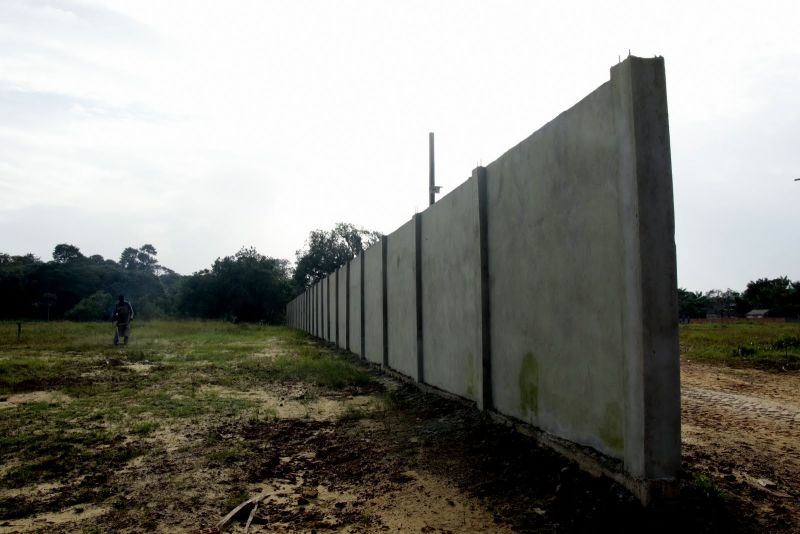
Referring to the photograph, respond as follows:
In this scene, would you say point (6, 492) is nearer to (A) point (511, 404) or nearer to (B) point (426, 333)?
(A) point (511, 404)

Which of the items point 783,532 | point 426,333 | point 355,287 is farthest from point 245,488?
point 355,287

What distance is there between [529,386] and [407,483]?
3.87ft

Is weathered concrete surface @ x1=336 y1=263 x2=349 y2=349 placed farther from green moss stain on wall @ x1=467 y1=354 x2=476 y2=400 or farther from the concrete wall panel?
the concrete wall panel

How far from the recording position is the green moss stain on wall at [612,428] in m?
3.02

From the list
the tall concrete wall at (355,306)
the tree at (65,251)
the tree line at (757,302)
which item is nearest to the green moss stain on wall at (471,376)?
the tall concrete wall at (355,306)

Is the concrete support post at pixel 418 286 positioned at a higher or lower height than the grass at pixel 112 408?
higher

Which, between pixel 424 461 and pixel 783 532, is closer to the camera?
pixel 783 532

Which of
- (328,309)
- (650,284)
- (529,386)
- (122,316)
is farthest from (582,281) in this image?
(328,309)

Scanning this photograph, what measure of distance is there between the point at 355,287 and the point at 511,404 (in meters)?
9.00

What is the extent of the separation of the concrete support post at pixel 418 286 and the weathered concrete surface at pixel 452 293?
0.29ft

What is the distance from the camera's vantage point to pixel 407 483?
3674mm

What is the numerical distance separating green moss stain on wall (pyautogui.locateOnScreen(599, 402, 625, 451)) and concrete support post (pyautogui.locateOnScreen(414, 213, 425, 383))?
4381 mm

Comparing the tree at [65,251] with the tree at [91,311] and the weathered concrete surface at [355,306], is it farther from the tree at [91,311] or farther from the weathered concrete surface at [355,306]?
the weathered concrete surface at [355,306]

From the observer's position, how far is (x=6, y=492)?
3.51 metres
